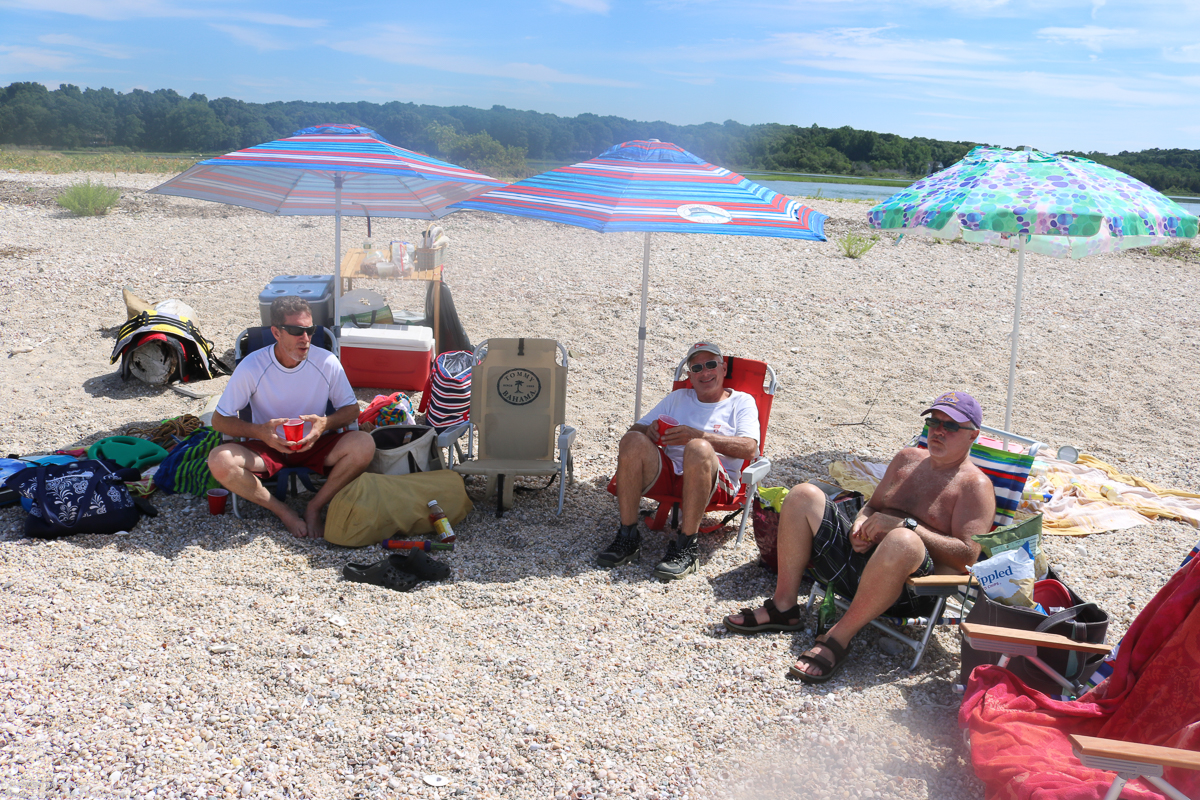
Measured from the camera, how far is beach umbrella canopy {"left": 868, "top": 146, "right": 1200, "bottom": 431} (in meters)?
3.96

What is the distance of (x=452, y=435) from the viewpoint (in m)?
4.65

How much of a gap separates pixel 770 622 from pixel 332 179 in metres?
4.33

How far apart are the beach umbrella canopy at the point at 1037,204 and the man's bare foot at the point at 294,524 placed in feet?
11.8

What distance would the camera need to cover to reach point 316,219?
1541 cm

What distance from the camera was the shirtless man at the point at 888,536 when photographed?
3.12m

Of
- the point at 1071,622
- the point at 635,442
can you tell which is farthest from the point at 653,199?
the point at 1071,622

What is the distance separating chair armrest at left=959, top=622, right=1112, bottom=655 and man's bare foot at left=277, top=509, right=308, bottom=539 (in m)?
3.07

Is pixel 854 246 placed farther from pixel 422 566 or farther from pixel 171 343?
pixel 422 566

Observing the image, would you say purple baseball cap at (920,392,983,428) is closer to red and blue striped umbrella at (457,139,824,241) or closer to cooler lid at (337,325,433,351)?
red and blue striped umbrella at (457,139,824,241)

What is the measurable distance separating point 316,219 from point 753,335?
10.4 m

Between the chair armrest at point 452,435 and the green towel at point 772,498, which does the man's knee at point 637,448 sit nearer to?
the green towel at point 772,498

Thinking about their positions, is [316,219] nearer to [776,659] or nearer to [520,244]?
[520,244]

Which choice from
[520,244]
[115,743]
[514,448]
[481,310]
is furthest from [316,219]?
[115,743]

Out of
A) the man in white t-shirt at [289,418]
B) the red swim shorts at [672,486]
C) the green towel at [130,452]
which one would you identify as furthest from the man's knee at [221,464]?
the red swim shorts at [672,486]
